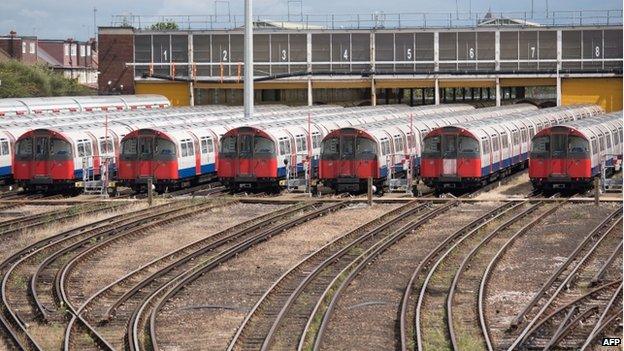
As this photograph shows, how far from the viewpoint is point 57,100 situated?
71938mm

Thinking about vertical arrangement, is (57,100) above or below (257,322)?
above

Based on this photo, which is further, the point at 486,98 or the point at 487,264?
the point at 486,98

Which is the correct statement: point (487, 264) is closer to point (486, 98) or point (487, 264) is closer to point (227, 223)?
point (227, 223)

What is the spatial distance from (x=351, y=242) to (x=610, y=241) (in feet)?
19.5

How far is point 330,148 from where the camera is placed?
42.7 metres

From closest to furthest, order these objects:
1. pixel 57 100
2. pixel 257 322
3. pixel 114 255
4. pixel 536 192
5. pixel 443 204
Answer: pixel 257 322, pixel 114 255, pixel 443 204, pixel 536 192, pixel 57 100

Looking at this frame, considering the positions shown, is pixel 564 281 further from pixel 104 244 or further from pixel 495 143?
pixel 495 143

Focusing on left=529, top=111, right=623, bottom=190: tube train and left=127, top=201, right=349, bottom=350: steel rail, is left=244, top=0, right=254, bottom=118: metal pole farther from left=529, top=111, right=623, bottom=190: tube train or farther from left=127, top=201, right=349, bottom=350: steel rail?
left=127, top=201, right=349, bottom=350: steel rail

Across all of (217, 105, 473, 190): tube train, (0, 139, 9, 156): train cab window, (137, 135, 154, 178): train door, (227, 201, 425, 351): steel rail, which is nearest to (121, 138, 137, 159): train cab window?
(137, 135, 154, 178): train door

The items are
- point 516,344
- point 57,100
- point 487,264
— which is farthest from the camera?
point 57,100

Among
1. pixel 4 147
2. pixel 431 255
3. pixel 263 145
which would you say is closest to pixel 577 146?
pixel 263 145

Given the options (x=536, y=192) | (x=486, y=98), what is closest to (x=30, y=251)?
(x=536, y=192)

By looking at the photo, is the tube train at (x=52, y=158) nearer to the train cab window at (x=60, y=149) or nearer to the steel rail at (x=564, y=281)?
the train cab window at (x=60, y=149)

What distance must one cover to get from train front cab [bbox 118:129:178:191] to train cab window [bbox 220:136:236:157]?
1610 mm
